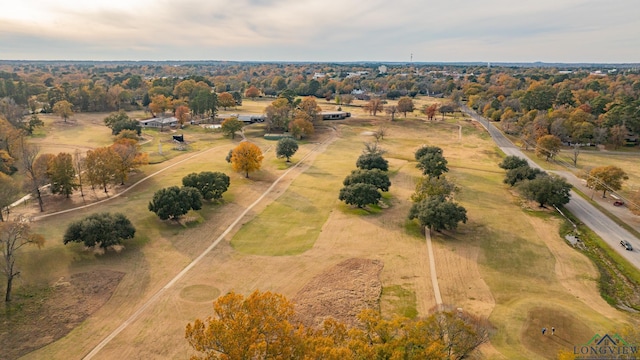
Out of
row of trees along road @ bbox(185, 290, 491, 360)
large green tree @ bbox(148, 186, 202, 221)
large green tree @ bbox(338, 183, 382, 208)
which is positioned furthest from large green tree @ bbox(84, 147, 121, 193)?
row of trees along road @ bbox(185, 290, 491, 360)

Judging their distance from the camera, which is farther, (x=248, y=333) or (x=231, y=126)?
(x=231, y=126)

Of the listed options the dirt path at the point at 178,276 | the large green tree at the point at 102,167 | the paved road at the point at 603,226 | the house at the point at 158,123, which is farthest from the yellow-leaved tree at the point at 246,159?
the house at the point at 158,123

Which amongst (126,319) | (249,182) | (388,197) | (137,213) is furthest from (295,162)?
(126,319)

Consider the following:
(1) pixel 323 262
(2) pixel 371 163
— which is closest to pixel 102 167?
(1) pixel 323 262

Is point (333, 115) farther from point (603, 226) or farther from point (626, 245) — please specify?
point (626, 245)

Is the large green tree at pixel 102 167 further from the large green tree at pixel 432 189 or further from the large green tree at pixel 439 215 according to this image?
the large green tree at pixel 439 215

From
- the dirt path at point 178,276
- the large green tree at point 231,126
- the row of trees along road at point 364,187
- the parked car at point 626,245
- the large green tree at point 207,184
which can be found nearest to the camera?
the dirt path at point 178,276
